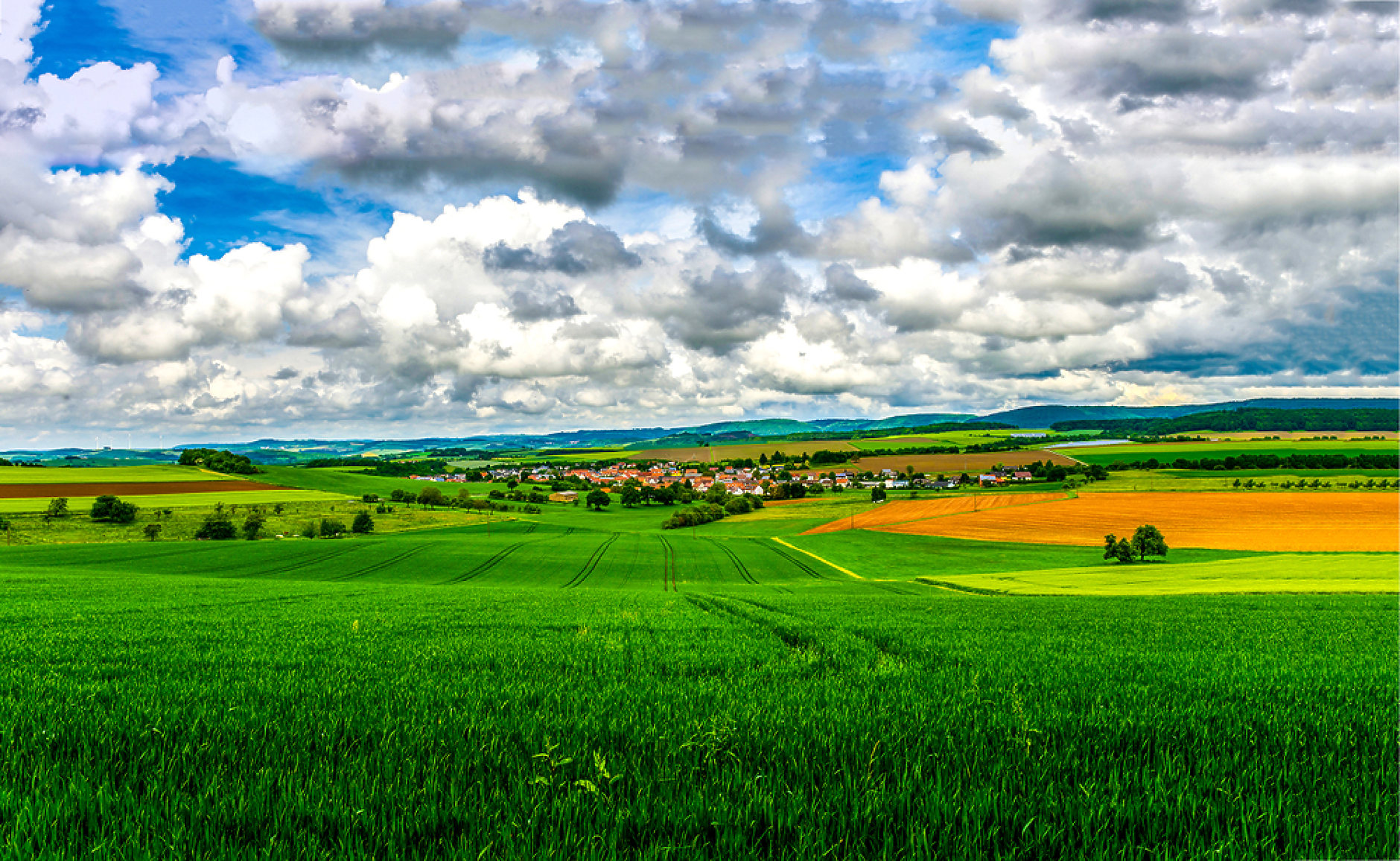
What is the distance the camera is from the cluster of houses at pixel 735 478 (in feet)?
457

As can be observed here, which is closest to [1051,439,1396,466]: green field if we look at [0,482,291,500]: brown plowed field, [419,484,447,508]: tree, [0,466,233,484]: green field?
[419,484,447,508]: tree

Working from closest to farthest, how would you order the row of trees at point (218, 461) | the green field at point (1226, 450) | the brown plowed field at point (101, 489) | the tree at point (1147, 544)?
the tree at point (1147, 544)
the brown plowed field at point (101, 489)
the green field at point (1226, 450)
the row of trees at point (218, 461)

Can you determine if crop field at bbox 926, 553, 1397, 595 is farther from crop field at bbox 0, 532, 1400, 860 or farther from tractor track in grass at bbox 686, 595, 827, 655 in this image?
crop field at bbox 0, 532, 1400, 860

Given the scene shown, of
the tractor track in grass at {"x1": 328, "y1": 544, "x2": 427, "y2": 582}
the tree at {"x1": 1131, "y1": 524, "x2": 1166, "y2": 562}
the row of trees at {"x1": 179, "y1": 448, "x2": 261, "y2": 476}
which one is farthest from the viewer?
the row of trees at {"x1": 179, "y1": 448, "x2": 261, "y2": 476}

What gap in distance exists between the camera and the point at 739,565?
62.3 metres

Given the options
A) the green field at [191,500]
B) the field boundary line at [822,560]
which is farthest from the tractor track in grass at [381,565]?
the green field at [191,500]

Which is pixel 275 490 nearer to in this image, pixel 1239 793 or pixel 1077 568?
pixel 1077 568

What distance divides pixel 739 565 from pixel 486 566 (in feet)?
84.1

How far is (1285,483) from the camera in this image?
105m

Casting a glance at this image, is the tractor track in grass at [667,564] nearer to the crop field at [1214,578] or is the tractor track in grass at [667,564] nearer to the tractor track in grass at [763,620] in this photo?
the crop field at [1214,578]

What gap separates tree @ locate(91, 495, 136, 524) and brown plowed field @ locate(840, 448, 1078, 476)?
142716mm

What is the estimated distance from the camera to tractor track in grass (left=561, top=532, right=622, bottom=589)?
51.7 m

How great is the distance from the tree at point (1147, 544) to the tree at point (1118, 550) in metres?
0.65

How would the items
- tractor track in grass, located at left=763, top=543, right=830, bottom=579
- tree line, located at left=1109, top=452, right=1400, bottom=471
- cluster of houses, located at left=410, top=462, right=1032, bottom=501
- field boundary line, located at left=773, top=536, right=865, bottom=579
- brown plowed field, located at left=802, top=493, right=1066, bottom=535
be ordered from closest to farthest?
tractor track in grass, located at left=763, top=543, right=830, bottom=579, field boundary line, located at left=773, top=536, right=865, bottom=579, brown plowed field, located at left=802, top=493, right=1066, bottom=535, tree line, located at left=1109, top=452, right=1400, bottom=471, cluster of houses, located at left=410, top=462, right=1032, bottom=501
